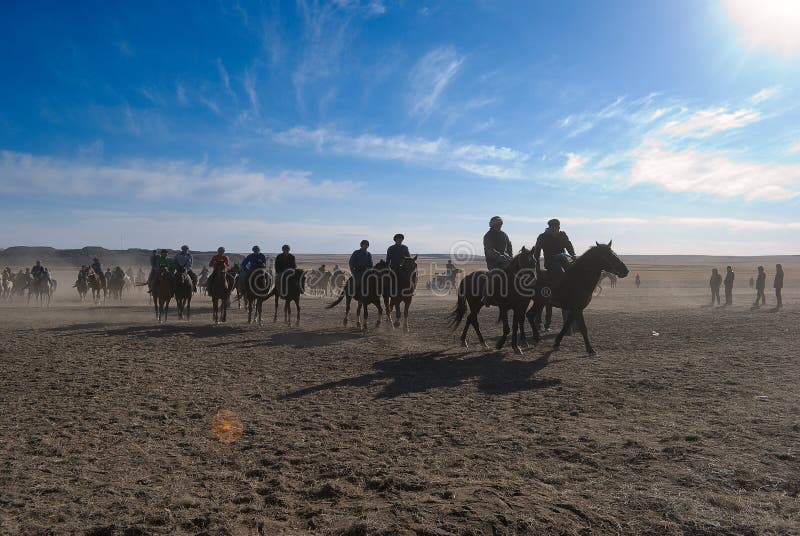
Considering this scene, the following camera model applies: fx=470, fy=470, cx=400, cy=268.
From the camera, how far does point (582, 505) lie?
138 inches

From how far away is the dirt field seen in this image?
11.1 feet

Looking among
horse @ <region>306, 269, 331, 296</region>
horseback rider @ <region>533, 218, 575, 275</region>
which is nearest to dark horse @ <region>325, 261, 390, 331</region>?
horseback rider @ <region>533, 218, 575, 275</region>

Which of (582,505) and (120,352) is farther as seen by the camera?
(120,352)

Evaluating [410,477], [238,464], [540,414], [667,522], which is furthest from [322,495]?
[540,414]

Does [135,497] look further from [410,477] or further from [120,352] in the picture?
[120,352]

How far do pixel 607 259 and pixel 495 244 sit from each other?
2494 millimetres

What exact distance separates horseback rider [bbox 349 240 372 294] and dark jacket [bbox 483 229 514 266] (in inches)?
191

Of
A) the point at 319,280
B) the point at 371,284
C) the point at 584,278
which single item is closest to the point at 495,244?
the point at 584,278

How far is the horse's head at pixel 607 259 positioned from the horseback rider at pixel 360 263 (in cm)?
716

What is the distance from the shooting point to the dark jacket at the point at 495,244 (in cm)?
1120

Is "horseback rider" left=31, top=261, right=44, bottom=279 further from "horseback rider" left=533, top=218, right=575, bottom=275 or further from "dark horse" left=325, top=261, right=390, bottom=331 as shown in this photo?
"horseback rider" left=533, top=218, right=575, bottom=275

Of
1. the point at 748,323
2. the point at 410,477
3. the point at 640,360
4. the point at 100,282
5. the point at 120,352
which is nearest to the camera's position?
the point at 410,477

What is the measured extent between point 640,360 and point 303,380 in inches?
265

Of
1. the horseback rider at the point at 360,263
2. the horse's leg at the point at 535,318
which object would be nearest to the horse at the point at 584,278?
the horse's leg at the point at 535,318
